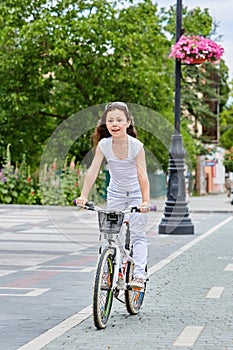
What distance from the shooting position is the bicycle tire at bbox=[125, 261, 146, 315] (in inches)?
323

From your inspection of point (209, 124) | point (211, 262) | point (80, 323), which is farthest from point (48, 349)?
point (209, 124)

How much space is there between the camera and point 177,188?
19922 mm

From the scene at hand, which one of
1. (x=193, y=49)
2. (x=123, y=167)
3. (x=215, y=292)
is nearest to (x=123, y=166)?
(x=123, y=167)

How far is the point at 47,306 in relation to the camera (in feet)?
29.5

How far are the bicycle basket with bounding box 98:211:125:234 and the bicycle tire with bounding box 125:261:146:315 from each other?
1.91ft

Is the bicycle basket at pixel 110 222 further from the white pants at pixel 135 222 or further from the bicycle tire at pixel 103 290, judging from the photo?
the white pants at pixel 135 222

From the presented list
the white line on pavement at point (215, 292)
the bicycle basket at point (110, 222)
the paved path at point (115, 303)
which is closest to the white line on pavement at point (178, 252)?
the paved path at point (115, 303)

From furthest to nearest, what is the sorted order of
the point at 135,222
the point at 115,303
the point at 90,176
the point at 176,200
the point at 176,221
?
the point at 176,200 → the point at 176,221 → the point at 115,303 → the point at 135,222 → the point at 90,176

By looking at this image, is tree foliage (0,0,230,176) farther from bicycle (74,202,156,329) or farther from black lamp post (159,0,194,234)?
bicycle (74,202,156,329)

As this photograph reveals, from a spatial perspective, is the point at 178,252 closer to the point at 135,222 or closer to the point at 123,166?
the point at 135,222

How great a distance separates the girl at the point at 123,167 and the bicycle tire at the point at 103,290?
52 cm

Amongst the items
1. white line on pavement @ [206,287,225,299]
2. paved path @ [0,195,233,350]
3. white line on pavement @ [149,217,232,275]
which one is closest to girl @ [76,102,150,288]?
paved path @ [0,195,233,350]

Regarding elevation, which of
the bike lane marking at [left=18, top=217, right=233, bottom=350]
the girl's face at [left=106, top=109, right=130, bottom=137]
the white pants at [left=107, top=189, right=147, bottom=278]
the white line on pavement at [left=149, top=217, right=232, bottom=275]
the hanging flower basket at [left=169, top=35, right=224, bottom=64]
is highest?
the hanging flower basket at [left=169, top=35, right=224, bottom=64]

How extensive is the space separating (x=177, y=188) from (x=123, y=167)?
468 inches
